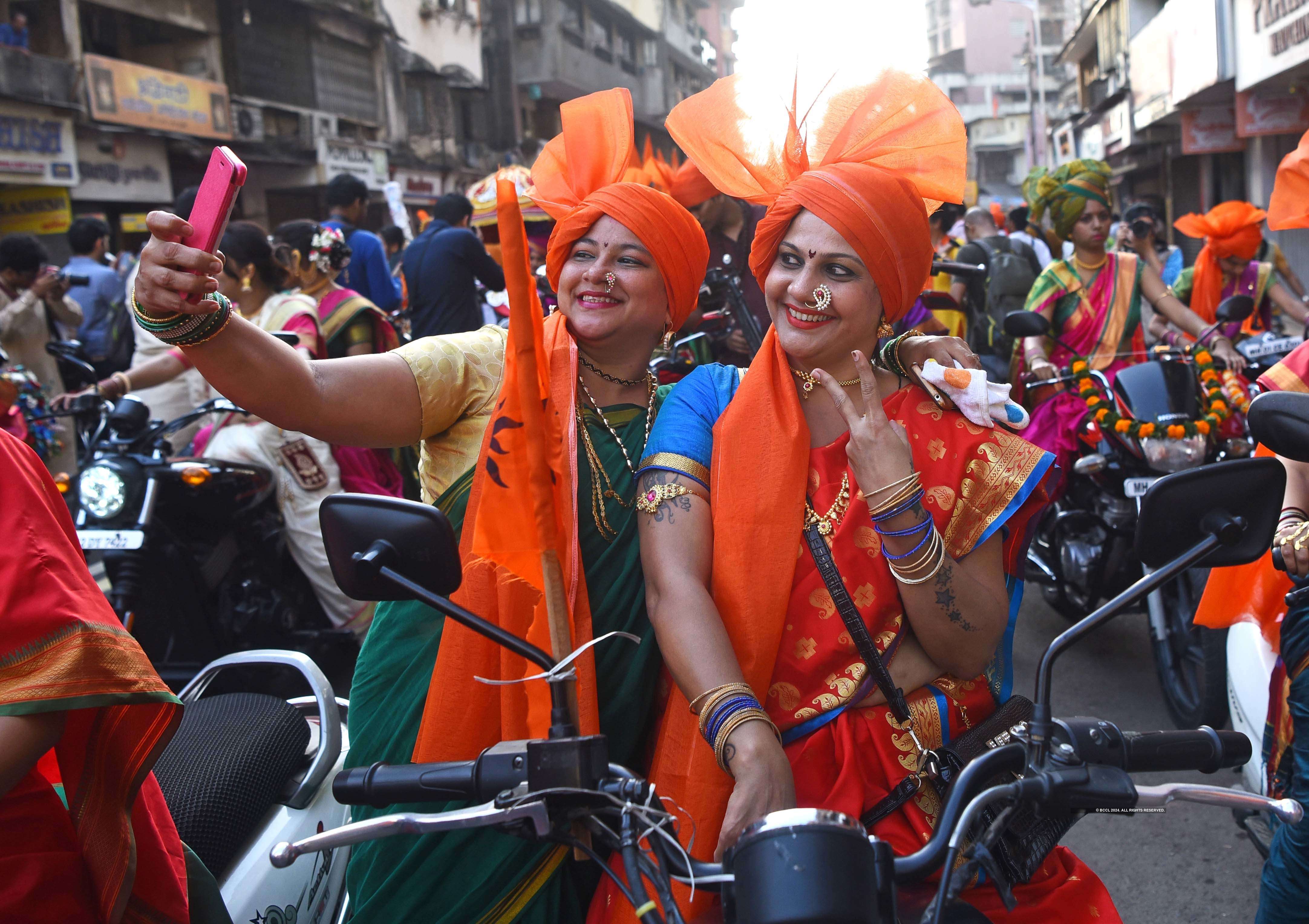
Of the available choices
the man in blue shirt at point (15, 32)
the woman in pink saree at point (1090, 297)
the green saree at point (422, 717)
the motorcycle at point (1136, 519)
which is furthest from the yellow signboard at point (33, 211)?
the green saree at point (422, 717)

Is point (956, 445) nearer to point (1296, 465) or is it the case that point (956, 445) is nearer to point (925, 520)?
point (925, 520)

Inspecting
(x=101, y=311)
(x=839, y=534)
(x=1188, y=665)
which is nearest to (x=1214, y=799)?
(x=839, y=534)

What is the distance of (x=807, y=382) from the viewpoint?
6.22 feet

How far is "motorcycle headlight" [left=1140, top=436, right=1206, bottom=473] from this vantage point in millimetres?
4094

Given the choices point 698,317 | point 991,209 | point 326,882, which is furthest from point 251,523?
point 991,209

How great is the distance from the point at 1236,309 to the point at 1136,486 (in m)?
1.10

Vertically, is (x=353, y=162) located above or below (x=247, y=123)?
below

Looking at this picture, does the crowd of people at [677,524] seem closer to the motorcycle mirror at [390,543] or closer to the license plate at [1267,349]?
the motorcycle mirror at [390,543]

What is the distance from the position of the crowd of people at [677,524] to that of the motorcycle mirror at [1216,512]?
1.21 feet

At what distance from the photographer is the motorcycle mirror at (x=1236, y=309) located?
4645 millimetres

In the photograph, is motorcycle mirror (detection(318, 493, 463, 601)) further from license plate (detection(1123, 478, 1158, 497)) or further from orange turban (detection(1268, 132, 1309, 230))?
license plate (detection(1123, 478, 1158, 497))

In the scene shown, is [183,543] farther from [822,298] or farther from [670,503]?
[822,298]

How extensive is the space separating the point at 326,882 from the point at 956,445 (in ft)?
5.14

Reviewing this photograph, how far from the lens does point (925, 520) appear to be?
163 centimetres
